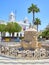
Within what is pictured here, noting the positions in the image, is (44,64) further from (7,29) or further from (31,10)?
(31,10)

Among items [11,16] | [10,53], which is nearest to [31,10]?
[11,16]

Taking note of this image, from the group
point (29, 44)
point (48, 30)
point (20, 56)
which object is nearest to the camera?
point (20, 56)

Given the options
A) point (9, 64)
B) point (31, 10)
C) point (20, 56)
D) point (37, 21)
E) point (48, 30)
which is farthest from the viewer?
point (37, 21)

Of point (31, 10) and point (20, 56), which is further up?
point (31, 10)

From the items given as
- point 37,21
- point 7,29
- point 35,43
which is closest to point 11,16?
point 37,21

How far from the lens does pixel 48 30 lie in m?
50.1

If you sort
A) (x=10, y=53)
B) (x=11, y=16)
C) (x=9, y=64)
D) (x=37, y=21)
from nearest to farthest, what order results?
1. (x=9, y=64)
2. (x=10, y=53)
3. (x=37, y=21)
4. (x=11, y=16)

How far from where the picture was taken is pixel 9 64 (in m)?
A: 10.1

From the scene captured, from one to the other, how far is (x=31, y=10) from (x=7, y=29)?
33.1 ft

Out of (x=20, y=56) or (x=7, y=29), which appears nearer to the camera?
(x=20, y=56)

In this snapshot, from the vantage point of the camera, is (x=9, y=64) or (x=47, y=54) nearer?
(x=9, y=64)

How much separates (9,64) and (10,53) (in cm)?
359

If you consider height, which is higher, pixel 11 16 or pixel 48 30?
pixel 11 16

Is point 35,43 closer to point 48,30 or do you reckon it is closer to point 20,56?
point 20,56
